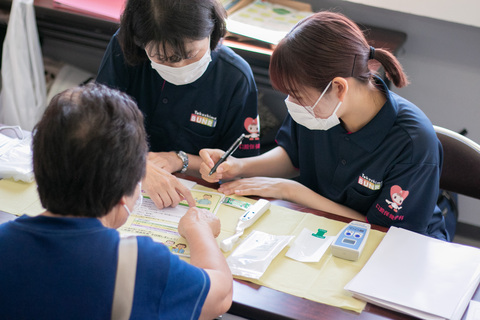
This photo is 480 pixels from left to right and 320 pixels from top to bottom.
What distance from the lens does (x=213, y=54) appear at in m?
1.86

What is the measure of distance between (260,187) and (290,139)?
0.34m

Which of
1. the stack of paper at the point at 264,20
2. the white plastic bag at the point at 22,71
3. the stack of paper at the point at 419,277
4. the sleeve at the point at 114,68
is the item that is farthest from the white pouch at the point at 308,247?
the white plastic bag at the point at 22,71

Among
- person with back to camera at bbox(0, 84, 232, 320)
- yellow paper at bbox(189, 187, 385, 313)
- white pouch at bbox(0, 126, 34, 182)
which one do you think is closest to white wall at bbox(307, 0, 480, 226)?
yellow paper at bbox(189, 187, 385, 313)

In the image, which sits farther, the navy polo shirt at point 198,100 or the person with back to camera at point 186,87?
the navy polo shirt at point 198,100

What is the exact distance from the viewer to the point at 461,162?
72.2 inches

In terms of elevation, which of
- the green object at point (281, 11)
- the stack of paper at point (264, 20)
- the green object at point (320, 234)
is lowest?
the green object at point (320, 234)

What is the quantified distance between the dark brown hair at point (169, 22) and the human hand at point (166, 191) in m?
0.35

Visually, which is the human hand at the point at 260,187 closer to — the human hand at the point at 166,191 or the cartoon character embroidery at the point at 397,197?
the human hand at the point at 166,191

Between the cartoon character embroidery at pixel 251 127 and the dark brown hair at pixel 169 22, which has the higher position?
the dark brown hair at pixel 169 22

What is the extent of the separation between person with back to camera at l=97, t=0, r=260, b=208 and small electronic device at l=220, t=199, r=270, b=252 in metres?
0.23

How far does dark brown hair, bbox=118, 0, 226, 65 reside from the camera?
1.52 meters

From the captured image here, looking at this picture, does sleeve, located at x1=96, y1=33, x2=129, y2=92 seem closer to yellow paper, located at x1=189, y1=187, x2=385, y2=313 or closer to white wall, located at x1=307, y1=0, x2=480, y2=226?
yellow paper, located at x1=189, y1=187, x2=385, y2=313

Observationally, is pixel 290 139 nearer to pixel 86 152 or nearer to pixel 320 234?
pixel 320 234

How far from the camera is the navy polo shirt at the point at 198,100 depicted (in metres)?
1.89
